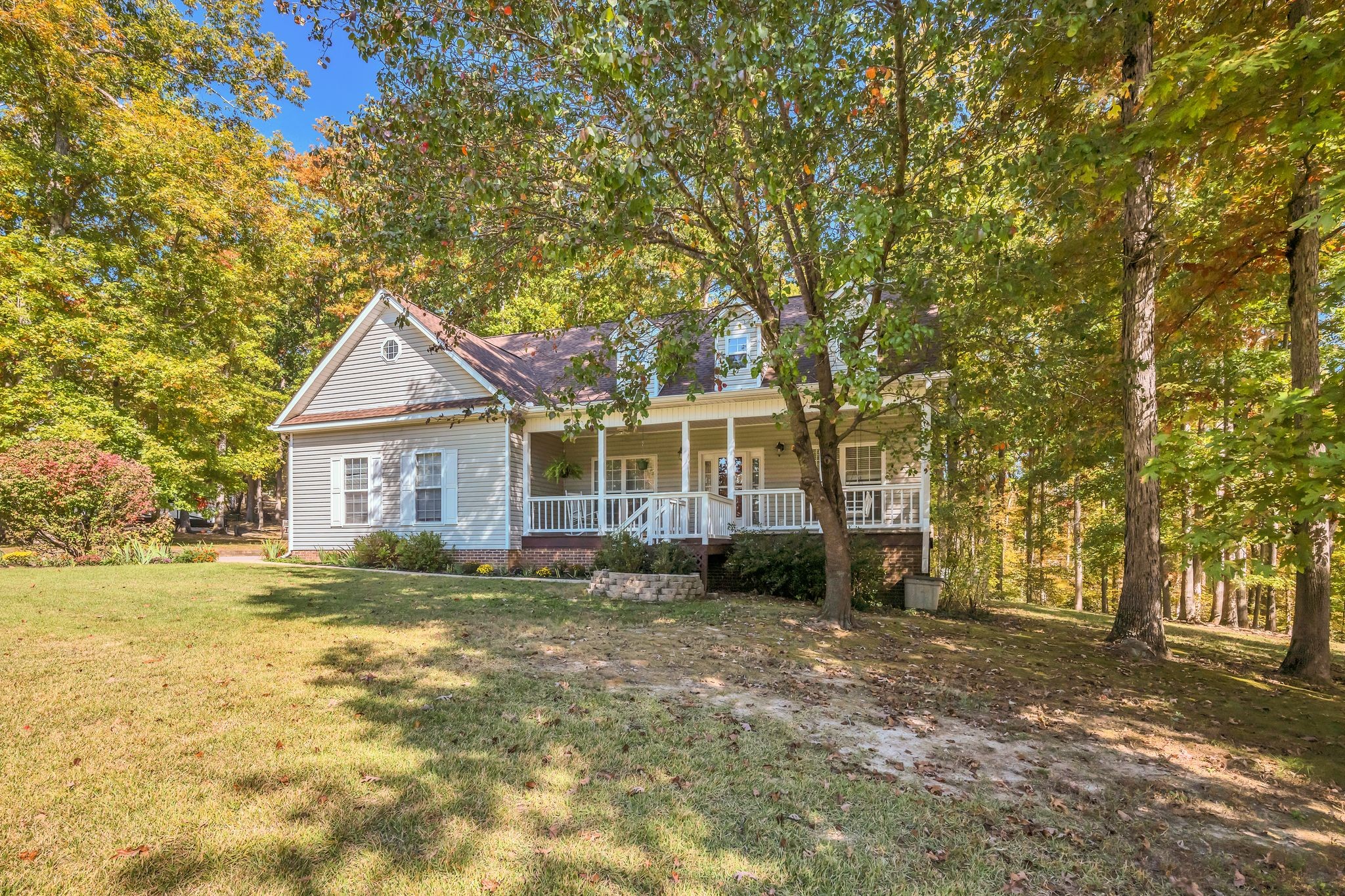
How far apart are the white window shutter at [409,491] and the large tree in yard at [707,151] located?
783 cm

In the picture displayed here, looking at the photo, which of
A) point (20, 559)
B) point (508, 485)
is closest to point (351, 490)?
point (508, 485)

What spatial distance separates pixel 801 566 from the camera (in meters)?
11.4

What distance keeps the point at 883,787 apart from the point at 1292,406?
3443 millimetres

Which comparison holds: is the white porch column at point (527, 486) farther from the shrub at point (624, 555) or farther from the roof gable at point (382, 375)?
the shrub at point (624, 555)

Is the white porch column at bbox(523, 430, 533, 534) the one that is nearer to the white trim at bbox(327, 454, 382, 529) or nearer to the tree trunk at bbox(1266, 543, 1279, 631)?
the white trim at bbox(327, 454, 382, 529)

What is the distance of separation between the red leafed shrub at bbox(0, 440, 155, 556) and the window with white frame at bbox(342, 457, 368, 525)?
12.9ft

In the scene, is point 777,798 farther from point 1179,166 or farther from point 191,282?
point 191,282

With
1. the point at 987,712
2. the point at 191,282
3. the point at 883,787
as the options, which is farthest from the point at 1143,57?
the point at 191,282

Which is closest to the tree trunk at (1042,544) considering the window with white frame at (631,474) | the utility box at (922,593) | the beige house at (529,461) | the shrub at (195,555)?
the beige house at (529,461)

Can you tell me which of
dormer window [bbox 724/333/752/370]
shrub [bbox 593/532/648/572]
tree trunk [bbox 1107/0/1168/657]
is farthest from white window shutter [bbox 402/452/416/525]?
tree trunk [bbox 1107/0/1168/657]

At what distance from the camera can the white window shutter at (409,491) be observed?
1524 cm

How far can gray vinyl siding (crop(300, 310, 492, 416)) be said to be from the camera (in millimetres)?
14859

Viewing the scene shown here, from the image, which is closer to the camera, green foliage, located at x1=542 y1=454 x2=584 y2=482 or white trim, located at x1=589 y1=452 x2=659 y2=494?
green foliage, located at x1=542 y1=454 x2=584 y2=482

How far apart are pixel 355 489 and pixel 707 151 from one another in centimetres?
1309
